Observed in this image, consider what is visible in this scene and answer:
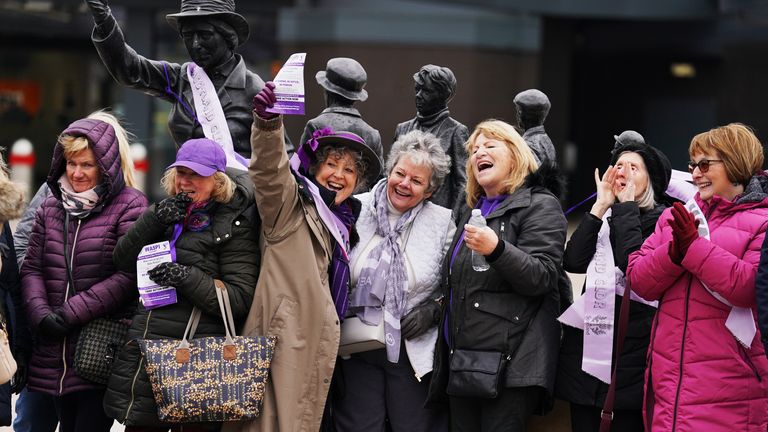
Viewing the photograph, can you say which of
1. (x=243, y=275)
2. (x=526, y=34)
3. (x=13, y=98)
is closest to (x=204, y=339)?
(x=243, y=275)

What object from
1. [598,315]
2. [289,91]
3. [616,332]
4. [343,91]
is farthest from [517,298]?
[343,91]

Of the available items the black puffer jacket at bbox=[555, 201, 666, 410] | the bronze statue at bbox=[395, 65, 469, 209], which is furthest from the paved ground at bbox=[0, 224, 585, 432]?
the bronze statue at bbox=[395, 65, 469, 209]

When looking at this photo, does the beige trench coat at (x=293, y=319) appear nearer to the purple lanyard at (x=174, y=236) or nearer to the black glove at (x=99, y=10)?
the purple lanyard at (x=174, y=236)

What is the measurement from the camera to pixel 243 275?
4.75 meters

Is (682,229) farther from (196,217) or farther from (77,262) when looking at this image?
(77,262)

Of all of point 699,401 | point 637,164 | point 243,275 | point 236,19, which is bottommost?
point 699,401

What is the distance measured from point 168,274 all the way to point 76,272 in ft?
2.38

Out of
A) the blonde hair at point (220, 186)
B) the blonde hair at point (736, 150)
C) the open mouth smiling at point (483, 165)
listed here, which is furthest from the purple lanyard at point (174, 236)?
the blonde hair at point (736, 150)

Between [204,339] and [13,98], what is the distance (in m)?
15.7

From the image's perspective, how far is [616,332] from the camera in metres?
4.83

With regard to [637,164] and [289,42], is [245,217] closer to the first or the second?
[637,164]

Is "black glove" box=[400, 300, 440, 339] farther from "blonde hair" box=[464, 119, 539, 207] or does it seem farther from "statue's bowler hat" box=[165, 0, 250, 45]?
"statue's bowler hat" box=[165, 0, 250, 45]

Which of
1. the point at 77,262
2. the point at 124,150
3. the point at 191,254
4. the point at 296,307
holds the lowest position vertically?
the point at 296,307

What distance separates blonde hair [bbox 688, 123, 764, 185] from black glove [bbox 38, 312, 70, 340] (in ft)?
9.26
